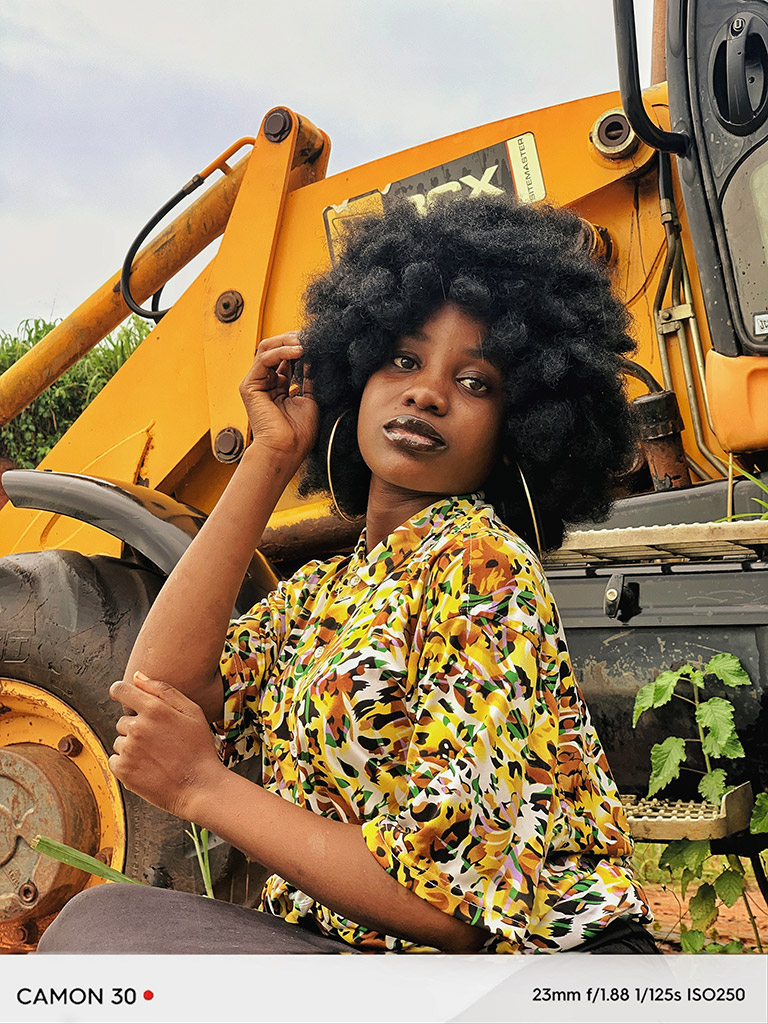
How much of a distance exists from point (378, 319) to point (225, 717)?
0.51 metres

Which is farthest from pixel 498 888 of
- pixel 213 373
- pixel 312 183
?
pixel 312 183

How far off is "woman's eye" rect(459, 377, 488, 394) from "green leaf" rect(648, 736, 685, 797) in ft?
2.67

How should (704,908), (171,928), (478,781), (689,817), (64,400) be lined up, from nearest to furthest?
(478,781)
(171,928)
(689,817)
(704,908)
(64,400)

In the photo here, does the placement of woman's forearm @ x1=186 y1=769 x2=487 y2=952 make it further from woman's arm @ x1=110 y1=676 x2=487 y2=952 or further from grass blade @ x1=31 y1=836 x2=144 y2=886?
grass blade @ x1=31 y1=836 x2=144 y2=886

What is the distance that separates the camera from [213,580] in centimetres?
121

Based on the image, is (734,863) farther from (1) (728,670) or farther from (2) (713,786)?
(1) (728,670)

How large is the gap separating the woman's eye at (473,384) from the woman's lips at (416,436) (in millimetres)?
65

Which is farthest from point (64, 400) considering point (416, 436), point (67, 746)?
point (416, 436)

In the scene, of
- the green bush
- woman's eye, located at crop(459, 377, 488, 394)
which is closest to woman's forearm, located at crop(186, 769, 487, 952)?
woman's eye, located at crop(459, 377, 488, 394)

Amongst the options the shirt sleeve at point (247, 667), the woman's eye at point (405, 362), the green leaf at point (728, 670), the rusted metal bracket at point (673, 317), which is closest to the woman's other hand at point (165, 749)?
the shirt sleeve at point (247, 667)

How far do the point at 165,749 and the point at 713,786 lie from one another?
3.17 feet

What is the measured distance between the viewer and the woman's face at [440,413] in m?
1.18

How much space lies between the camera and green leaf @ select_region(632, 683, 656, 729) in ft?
5.66

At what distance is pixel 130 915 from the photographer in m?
1.10
